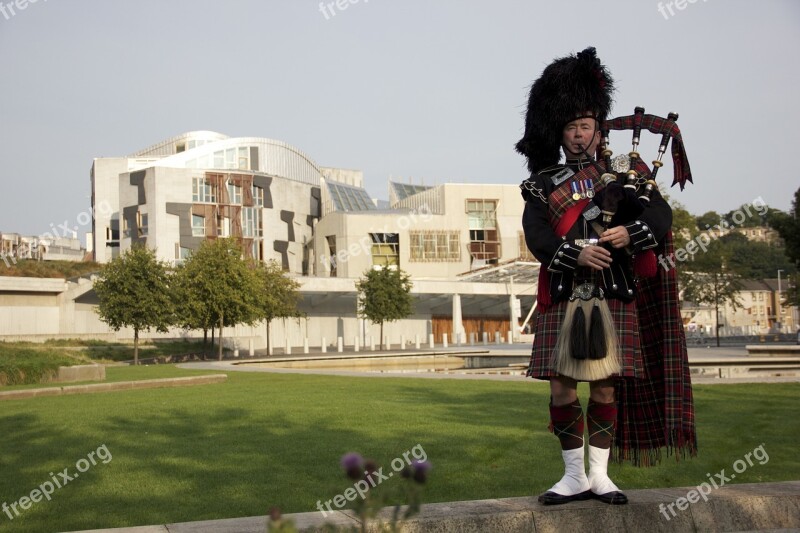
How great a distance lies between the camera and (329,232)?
262 ft

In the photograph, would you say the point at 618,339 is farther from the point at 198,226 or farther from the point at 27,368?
the point at 198,226

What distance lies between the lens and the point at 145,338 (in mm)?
57250

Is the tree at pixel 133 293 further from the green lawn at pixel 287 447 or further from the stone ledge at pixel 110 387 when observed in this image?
the green lawn at pixel 287 447

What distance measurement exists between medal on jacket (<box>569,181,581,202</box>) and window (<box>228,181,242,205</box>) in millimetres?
75012

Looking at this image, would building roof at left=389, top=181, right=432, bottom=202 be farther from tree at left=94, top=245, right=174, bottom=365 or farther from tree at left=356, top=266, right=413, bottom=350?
tree at left=94, top=245, right=174, bottom=365

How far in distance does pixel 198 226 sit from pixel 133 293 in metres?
36.6

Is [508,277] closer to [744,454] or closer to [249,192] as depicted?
[249,192]

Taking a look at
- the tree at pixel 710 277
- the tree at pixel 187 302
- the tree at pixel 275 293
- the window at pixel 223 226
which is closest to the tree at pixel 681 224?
the tree at pixel 710 277

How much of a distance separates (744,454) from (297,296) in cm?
4473

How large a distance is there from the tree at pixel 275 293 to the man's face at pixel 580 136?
41.9 meters

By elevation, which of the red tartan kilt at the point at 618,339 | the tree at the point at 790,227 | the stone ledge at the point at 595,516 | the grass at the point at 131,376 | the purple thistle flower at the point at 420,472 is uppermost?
the tree at the point at 790,227

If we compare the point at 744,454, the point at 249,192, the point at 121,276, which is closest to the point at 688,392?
the point at 744,454

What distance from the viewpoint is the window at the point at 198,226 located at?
249 ft

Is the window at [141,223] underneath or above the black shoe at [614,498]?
above
